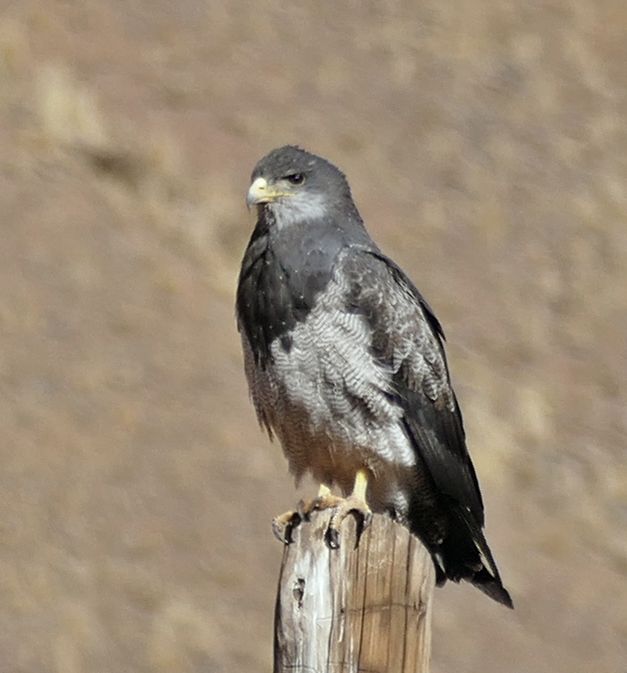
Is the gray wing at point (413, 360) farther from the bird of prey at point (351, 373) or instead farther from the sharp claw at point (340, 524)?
the sharp claw at point (340, 524)

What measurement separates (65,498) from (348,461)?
8.62 metres

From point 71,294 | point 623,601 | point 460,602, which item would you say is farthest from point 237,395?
point 623,601

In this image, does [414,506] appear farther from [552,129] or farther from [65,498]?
[552,129]

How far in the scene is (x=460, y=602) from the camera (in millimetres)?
16891

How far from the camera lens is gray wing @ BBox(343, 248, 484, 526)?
8266mm

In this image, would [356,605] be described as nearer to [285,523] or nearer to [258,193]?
[285,523]

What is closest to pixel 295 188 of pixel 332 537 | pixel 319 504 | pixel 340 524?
pixel 319 504

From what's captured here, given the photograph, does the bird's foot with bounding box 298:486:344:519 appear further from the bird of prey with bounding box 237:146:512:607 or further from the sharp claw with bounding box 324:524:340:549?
the sharp claw with bounding box 324:524:340:549

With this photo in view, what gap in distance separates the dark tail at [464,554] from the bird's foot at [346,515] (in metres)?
0.62

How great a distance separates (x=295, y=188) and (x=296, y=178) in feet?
0.17

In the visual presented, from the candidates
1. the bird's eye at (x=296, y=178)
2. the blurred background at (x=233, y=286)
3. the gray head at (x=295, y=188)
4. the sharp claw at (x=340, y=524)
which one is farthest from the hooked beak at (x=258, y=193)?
the blurred background at (x=233, y=286)

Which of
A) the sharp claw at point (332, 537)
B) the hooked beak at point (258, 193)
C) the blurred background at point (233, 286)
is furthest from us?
the blurred background at point (233, 286)

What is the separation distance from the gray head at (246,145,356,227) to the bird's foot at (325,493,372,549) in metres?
1.48

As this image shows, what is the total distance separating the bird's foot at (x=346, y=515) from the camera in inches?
252
